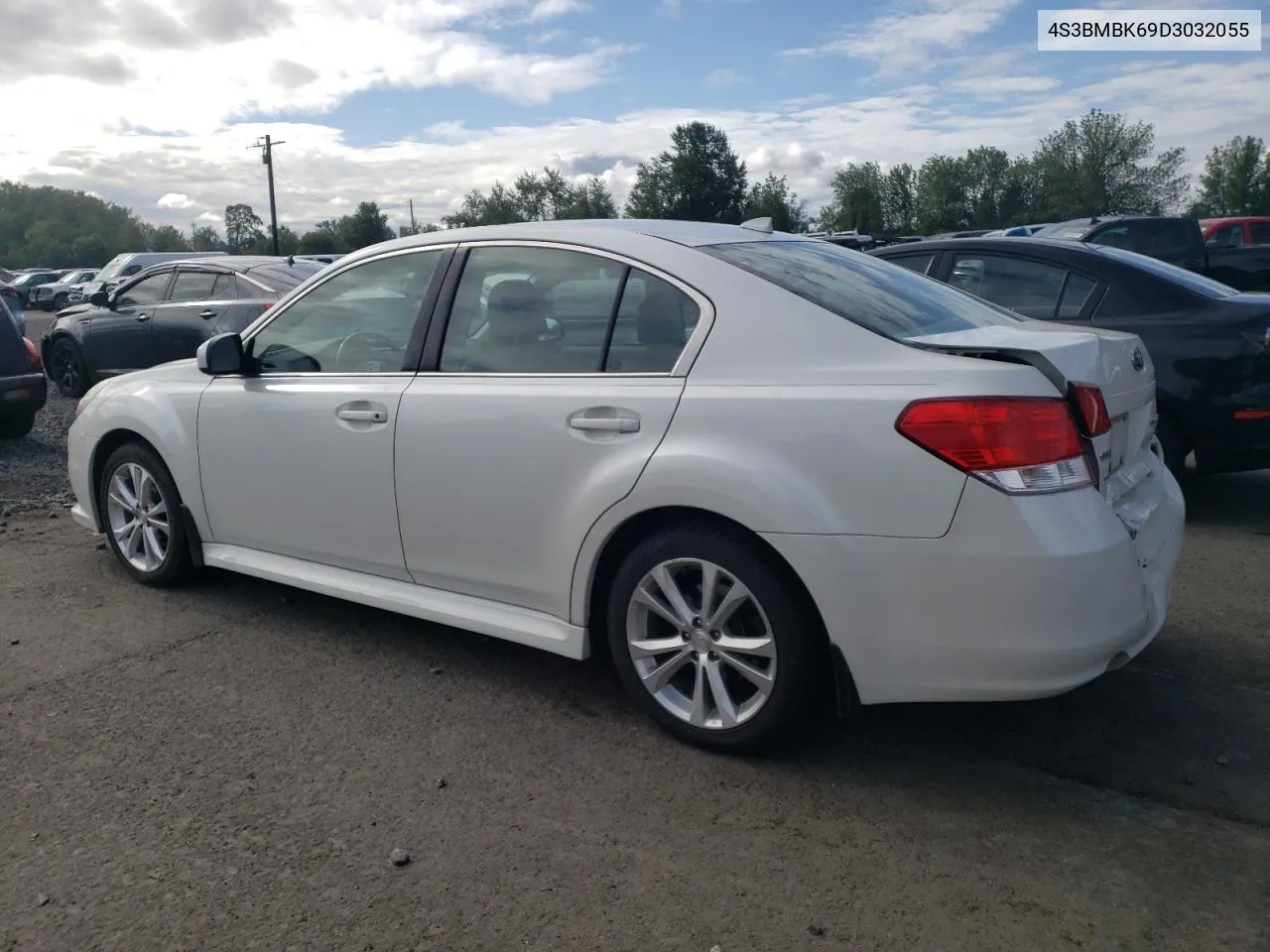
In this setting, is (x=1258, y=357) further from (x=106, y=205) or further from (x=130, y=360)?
(x=106, y=205)

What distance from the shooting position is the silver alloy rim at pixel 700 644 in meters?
3.31

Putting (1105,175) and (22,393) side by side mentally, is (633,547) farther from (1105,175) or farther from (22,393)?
(1105,175)

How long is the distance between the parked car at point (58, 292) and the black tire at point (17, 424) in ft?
110

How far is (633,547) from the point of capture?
3.55 meters

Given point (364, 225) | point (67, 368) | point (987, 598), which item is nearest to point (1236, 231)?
point (67, 368)

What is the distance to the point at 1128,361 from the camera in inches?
139

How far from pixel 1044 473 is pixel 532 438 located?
62.0 inches

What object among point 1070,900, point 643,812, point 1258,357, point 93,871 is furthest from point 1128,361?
point 93,871

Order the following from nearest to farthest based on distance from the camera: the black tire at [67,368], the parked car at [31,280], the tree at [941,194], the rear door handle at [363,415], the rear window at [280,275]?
1. the rear door handle at [363,415]
2. the rear window at [280,275]
3. the black tire at [67,368]
4. the parked car at [31,280]
5. the tree at [941,194]

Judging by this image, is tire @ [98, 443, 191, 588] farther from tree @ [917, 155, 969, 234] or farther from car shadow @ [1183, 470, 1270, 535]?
tree @ [917, 155, 969, 234]

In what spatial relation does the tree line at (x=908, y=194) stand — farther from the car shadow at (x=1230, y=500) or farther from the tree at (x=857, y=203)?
the car shadow at (x=1230, y=500)

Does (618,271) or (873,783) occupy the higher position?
(618,271)

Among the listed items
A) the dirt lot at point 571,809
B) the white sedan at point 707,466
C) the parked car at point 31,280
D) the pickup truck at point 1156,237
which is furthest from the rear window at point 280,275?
the parked car at point 31,280

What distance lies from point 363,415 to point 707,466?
4.97 ft
